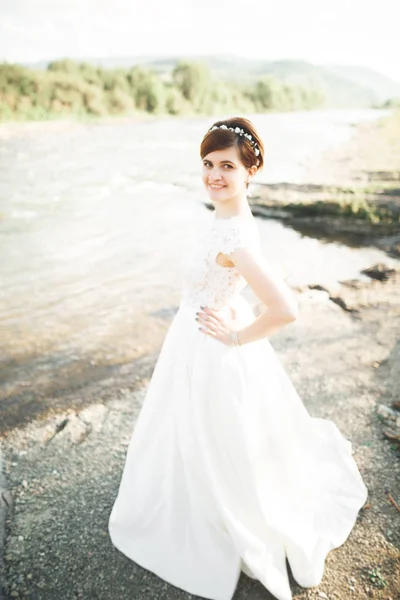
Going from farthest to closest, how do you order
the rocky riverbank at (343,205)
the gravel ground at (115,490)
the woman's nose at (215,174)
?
1. the rocky riverbank at (343,205)
2. the gravel ground at (115,490)
3. the woman's nose at (215,174)

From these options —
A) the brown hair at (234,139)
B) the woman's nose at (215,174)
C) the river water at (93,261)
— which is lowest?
the river water at (93,261)

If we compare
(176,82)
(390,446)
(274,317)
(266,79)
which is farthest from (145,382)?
(266,79)

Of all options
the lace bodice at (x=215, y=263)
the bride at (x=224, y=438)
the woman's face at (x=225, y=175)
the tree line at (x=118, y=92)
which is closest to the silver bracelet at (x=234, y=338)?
the bride at (x=224, y=438)

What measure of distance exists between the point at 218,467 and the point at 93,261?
24.5 ft

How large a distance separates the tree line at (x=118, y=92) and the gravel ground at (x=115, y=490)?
40.2 m

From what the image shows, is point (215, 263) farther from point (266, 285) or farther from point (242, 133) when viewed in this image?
point (242, 133)

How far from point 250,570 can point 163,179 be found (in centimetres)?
1878

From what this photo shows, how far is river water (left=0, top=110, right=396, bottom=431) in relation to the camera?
506 cm

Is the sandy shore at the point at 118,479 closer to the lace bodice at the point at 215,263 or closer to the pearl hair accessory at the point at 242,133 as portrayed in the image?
the lace bodice at the point at 215,263

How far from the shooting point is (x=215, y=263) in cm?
192

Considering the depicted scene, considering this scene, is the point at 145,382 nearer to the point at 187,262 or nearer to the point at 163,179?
the point at 187,262

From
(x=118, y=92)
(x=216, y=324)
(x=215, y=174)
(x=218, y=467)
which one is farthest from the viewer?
(x=118, y=92)

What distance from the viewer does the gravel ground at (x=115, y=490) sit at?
221 cm

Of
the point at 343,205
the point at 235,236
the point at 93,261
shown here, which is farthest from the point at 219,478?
the point at 343,205
